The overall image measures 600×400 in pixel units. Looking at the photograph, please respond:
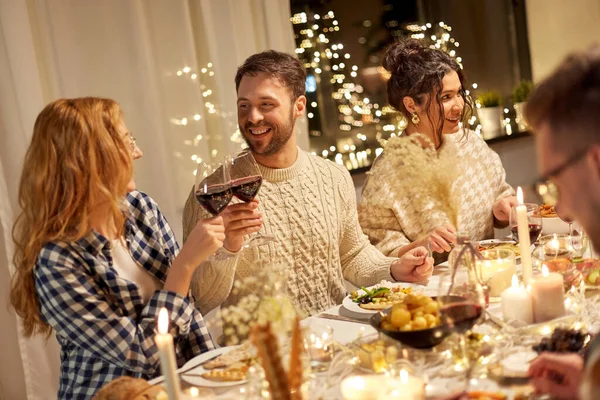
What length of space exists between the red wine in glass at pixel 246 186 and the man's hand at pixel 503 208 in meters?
1.39

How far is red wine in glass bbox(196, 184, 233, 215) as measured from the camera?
6.91 feet

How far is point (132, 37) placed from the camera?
355 centimetres

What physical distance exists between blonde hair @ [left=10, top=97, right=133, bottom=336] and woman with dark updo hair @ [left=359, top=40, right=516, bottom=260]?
4.25 ft

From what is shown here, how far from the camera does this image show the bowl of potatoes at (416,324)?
1634mm

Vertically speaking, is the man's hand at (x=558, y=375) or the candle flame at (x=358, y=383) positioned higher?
the candle flame at (x=358, y=383)

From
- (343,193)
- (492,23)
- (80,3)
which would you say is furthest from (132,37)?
(492,23)

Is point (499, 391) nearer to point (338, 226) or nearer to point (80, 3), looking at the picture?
point (338, 226)

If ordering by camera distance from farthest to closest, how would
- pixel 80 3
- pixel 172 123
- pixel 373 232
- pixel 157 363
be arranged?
1. pixel 172 123
2. pixel 80 3
3. pixel 373 232
4. pixel 157 363

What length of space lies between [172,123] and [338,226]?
48.5 inches

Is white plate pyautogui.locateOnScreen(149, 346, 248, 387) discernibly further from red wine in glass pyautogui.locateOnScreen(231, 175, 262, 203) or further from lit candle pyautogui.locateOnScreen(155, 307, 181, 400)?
red wine in glass pyautogui.locateOnScreen(231, 175, 262, 203)

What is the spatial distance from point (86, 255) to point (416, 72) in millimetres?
1822

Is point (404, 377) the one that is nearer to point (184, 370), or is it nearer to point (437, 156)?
point (184, 370)

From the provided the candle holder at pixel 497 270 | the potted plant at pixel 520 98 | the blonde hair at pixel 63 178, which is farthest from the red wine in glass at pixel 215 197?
the potted plant at pixel 520 98

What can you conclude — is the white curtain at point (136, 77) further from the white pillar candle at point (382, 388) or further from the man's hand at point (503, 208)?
the white pillar candle at point (382, 388)
